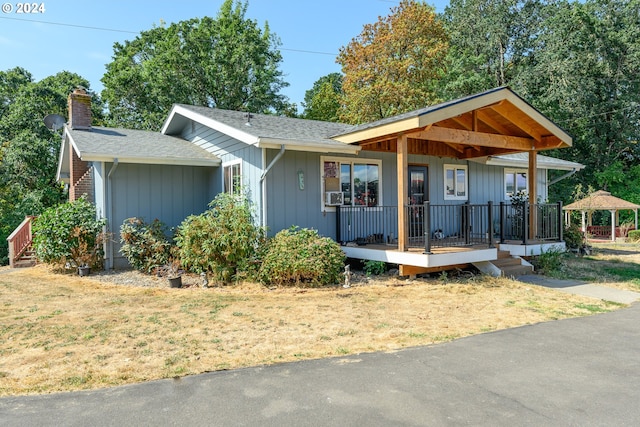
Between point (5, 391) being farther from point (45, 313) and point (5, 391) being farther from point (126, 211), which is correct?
point (126, 211)

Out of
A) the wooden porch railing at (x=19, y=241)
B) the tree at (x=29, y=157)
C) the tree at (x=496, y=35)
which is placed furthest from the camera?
the tree at (x=496, y=35)

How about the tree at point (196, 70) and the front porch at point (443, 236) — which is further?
the tree at point (196, 70)

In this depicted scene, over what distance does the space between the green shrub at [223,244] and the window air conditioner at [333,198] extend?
2.00 m

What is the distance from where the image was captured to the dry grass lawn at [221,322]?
4133 mm

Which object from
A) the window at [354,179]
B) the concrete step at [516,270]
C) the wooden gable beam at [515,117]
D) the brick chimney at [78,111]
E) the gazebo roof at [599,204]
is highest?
the brick chimney at [78,111]

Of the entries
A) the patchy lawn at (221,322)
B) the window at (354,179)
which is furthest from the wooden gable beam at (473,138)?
the patchy lawn at (221,322)

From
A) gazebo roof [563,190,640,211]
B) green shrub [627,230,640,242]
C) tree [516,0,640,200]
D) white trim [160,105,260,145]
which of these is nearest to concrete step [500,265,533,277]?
white trim [160,105,260,145]

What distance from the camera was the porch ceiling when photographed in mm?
8211

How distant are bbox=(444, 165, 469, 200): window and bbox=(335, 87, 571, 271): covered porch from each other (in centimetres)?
6

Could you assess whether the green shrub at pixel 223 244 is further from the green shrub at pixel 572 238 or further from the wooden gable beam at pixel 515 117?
the green shrub at pixel 572 238

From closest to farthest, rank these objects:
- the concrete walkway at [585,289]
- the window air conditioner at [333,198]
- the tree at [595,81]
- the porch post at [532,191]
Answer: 1. the concrete walkway at [585,289]
2. the window air conditioner at [333,198]
3. the porch post at [532,191]
4. the tree at [595,81]

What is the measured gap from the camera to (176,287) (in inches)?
334

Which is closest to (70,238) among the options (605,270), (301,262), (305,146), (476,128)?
(301,262)

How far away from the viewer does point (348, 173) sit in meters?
10.8
